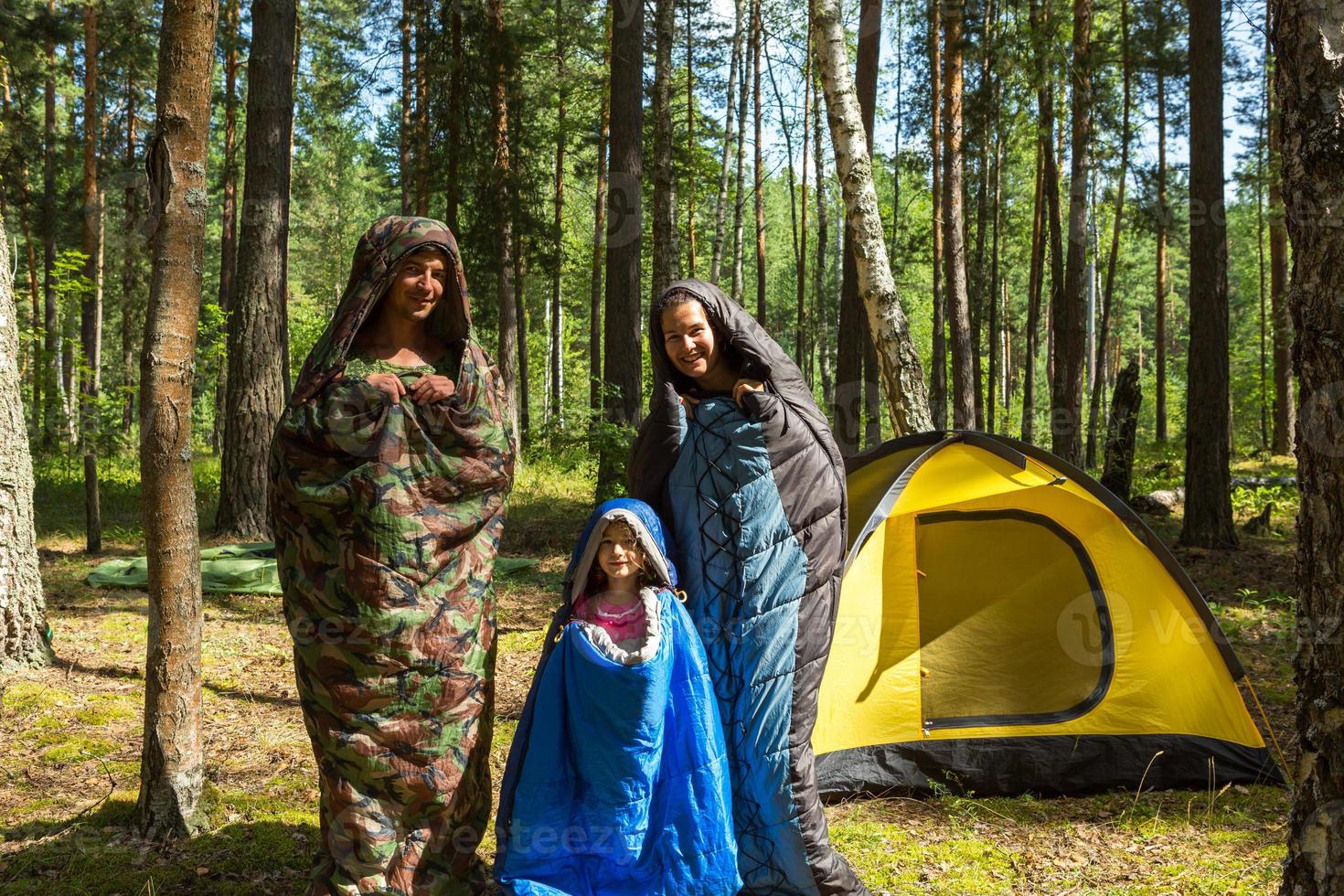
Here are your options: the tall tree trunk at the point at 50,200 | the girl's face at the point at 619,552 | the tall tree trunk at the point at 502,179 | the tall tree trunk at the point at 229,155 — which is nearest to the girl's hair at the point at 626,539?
the girl's face at the point at 619,552

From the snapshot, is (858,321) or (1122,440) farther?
(1122,440)

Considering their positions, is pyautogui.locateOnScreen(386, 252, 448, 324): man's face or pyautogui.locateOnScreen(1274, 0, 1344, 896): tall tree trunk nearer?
pyautogui.locateOnScreen(1274, 0, 1344, 896): tall tree trunk

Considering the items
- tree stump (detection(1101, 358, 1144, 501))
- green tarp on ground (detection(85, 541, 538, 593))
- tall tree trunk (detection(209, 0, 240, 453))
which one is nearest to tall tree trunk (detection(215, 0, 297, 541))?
green tarp on ground (detection(85, 541, 538, 593))

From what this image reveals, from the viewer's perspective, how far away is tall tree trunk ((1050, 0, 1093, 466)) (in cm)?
1208

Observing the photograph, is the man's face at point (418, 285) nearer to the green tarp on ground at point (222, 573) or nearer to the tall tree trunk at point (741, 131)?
the green tarp on ground at point (222, 573)

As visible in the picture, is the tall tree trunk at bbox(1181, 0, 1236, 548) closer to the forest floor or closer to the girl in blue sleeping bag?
the forest floor

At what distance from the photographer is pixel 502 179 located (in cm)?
1261

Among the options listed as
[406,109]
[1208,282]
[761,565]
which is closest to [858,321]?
[1208,282]

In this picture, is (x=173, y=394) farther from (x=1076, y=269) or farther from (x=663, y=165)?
(x=1076, y=269)

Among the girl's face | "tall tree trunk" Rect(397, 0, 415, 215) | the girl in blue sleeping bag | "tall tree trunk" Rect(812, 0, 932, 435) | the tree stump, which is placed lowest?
the girl in blue sleeping bag

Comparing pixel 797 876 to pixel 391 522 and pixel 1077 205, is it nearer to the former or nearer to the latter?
pixel 391 522

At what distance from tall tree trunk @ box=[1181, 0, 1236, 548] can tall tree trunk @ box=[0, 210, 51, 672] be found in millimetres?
9353

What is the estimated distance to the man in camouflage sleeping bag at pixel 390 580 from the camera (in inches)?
112

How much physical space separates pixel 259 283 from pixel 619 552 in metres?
7.03
